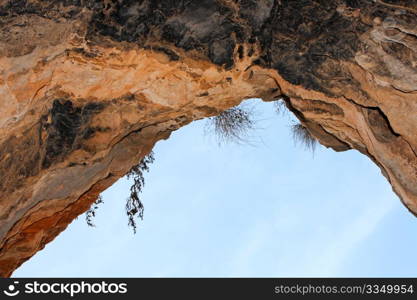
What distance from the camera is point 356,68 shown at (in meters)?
3.20

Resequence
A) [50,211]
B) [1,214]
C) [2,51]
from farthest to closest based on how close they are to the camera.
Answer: [50,211] → [1,214] → [2,51]

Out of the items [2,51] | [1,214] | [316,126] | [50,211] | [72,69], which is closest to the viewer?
[2,51]

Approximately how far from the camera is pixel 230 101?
3.95 metres

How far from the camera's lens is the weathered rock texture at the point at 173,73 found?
295cm

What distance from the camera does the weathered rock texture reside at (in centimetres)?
295

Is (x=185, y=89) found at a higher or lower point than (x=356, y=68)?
higher

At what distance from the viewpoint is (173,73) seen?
3.37 metres

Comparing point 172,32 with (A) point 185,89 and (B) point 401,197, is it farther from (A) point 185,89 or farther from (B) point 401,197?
(B) point 401,197

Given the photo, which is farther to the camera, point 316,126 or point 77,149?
point 316,126

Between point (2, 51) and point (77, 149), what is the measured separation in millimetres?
940

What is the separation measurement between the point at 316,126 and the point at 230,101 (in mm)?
951

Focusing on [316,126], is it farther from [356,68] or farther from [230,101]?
[356,68]

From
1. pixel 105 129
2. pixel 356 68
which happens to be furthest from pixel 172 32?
pixel 356 68

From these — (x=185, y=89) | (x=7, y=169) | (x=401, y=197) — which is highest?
(x=185, y=89)
